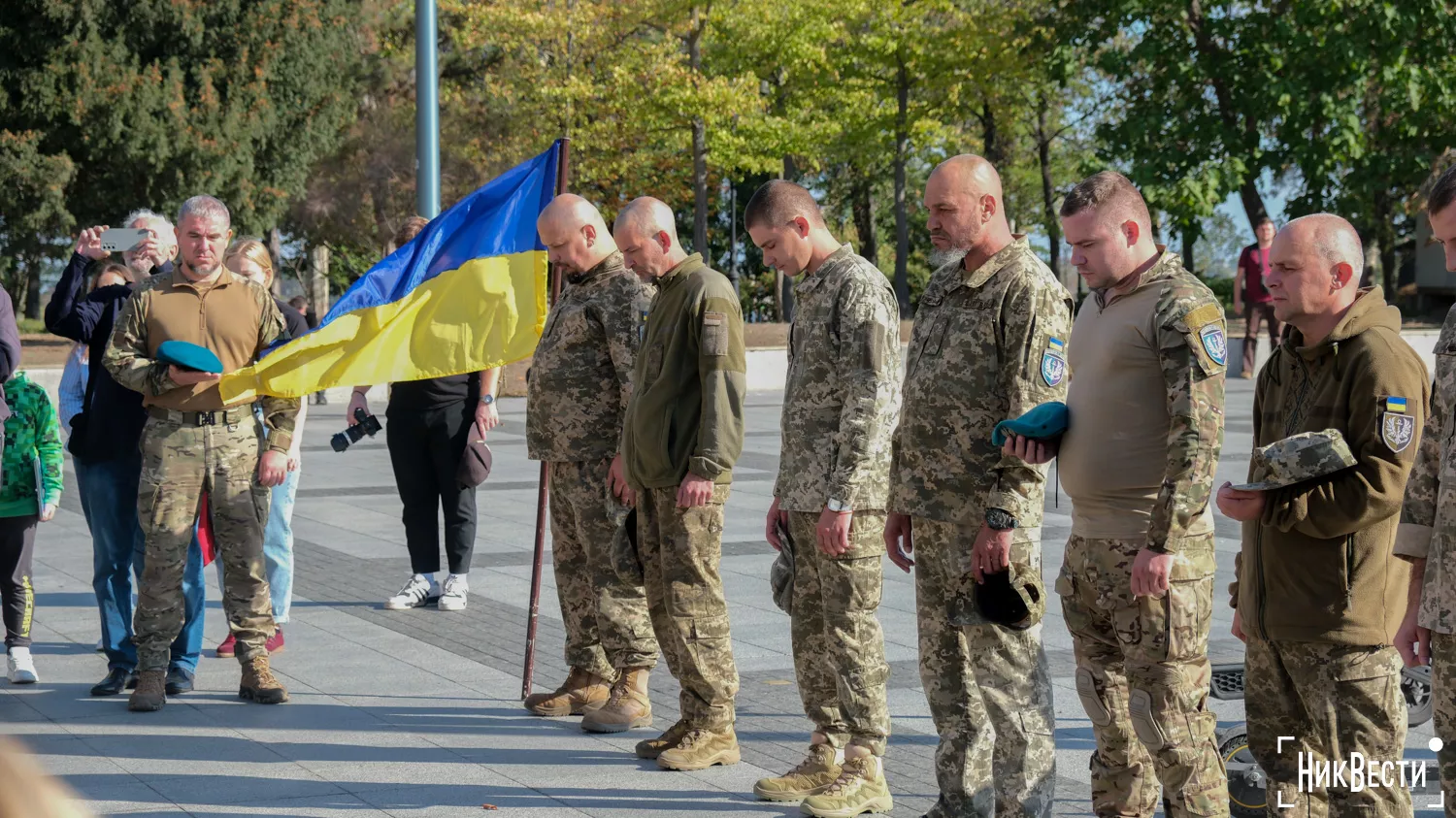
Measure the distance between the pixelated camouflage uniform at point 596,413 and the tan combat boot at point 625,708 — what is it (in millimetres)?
62

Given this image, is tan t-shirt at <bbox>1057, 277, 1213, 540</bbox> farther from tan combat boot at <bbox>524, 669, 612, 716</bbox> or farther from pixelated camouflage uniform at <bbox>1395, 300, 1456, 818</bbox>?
tan combat boot at <bbox>524, 669, 612, 716</bbox>

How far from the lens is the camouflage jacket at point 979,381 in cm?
446

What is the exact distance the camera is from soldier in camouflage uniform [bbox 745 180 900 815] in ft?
16.4

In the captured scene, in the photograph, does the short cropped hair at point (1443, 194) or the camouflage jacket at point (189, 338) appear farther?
the camouflage jacket at point (189, 338)

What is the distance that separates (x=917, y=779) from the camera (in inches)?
215

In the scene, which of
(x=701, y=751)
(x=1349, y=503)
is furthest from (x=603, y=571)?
(x=1349, y=503)

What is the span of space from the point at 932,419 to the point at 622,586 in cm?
207

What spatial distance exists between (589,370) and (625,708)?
1.39 metres

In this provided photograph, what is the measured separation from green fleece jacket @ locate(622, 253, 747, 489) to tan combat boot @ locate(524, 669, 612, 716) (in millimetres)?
1199

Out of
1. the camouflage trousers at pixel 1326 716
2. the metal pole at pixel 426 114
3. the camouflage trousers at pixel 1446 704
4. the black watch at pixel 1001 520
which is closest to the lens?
the camouflage trousers at pixel 1446 704

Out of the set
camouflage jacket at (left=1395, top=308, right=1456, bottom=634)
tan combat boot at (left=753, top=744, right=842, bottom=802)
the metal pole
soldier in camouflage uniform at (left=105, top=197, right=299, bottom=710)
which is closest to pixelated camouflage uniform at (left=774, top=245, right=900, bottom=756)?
tan combat boot at (left=753, top=744, right=842, bottom=802)

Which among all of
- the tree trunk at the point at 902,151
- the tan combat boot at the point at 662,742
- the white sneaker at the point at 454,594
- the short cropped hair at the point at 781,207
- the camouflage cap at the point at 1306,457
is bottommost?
the tan combat boot at the point at 662,742

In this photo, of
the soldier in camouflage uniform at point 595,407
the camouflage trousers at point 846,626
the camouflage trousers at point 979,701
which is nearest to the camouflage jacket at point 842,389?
the camouflage trousers at point 846,626

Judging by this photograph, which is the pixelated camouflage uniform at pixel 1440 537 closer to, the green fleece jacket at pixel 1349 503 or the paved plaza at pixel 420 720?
the green fleece jacket at pixel 1349 503
